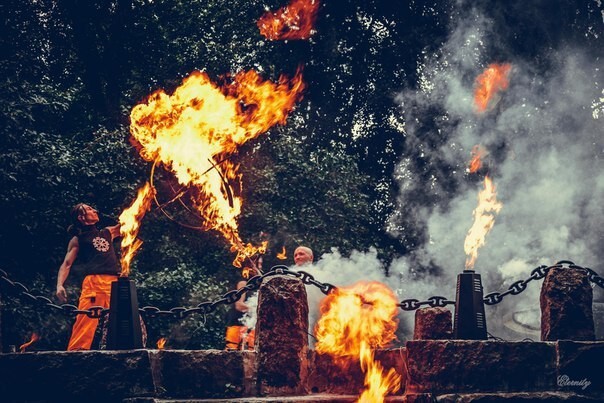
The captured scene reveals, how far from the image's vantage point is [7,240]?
439 inches

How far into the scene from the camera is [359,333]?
6848mm

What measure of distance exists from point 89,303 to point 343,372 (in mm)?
2892

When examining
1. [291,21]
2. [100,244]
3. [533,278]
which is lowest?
[533,278]

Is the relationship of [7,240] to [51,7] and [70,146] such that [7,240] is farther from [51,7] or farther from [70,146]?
[51,7]

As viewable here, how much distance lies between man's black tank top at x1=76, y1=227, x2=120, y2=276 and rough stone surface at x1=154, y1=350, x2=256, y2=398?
2.57m

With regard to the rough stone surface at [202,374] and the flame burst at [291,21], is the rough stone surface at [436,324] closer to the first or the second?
the rough stone surface at [202,374]

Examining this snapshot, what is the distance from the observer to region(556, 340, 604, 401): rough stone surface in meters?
6.23

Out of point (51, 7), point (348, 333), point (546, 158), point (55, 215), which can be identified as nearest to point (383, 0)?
point (546, 158)

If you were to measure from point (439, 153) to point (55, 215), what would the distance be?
8805 mm

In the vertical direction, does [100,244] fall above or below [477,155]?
below

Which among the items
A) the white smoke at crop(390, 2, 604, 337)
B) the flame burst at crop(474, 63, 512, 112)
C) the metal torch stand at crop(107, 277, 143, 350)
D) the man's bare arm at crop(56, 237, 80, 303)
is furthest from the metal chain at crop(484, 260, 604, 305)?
the flame burst at crop(474, 63, 512, 112)

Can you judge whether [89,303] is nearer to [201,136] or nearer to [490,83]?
[201,136]

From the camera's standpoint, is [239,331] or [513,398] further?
Answer: [239,331]

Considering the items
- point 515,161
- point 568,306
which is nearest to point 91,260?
point 568,306
